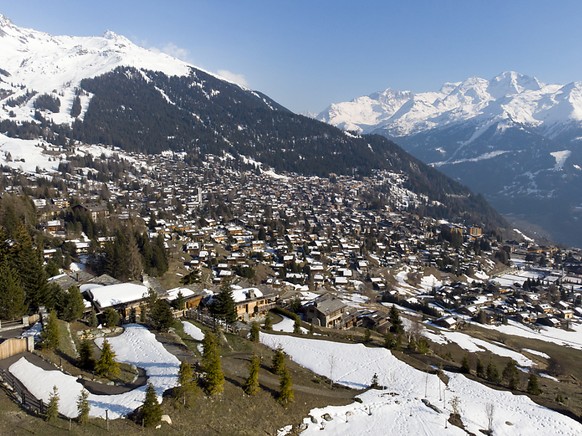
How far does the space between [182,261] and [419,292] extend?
179ft

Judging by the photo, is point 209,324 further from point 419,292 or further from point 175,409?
point 419,292

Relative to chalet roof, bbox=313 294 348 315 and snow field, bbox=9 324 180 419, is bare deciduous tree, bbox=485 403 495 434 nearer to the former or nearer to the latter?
snow field, bbox=9 324 180 419

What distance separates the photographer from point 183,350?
28.6m

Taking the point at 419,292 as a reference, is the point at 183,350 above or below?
above

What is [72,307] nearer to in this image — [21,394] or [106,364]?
[106,364]

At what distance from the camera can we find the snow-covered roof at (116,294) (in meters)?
37.8

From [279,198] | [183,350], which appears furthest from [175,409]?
[279,198]

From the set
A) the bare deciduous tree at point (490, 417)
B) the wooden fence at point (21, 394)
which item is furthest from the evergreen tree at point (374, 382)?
the wooden fence at point (21, 394)

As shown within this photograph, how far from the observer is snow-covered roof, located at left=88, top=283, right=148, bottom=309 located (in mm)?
37781

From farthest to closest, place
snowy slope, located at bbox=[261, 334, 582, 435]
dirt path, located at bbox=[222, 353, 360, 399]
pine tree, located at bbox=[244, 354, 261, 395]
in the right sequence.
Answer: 1. dirt path, located at bbox=[222, 353, 360, 399]
2. snowy slope, located at bbox=[261, 334, 582, 435]
3. pine tree, located at bbox=[244, 354, 261, 395]

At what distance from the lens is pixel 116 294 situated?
39.2 meters

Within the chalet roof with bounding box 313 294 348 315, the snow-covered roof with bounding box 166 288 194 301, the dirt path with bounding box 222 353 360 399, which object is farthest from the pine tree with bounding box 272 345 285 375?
the chalet roof with bounding box 313 294 348 315

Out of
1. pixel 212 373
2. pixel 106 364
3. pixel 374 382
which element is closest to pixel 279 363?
pixel 212 373

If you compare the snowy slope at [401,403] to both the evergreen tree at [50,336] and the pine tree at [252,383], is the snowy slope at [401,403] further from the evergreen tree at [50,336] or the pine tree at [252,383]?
the evergreen tree at [50,336]
